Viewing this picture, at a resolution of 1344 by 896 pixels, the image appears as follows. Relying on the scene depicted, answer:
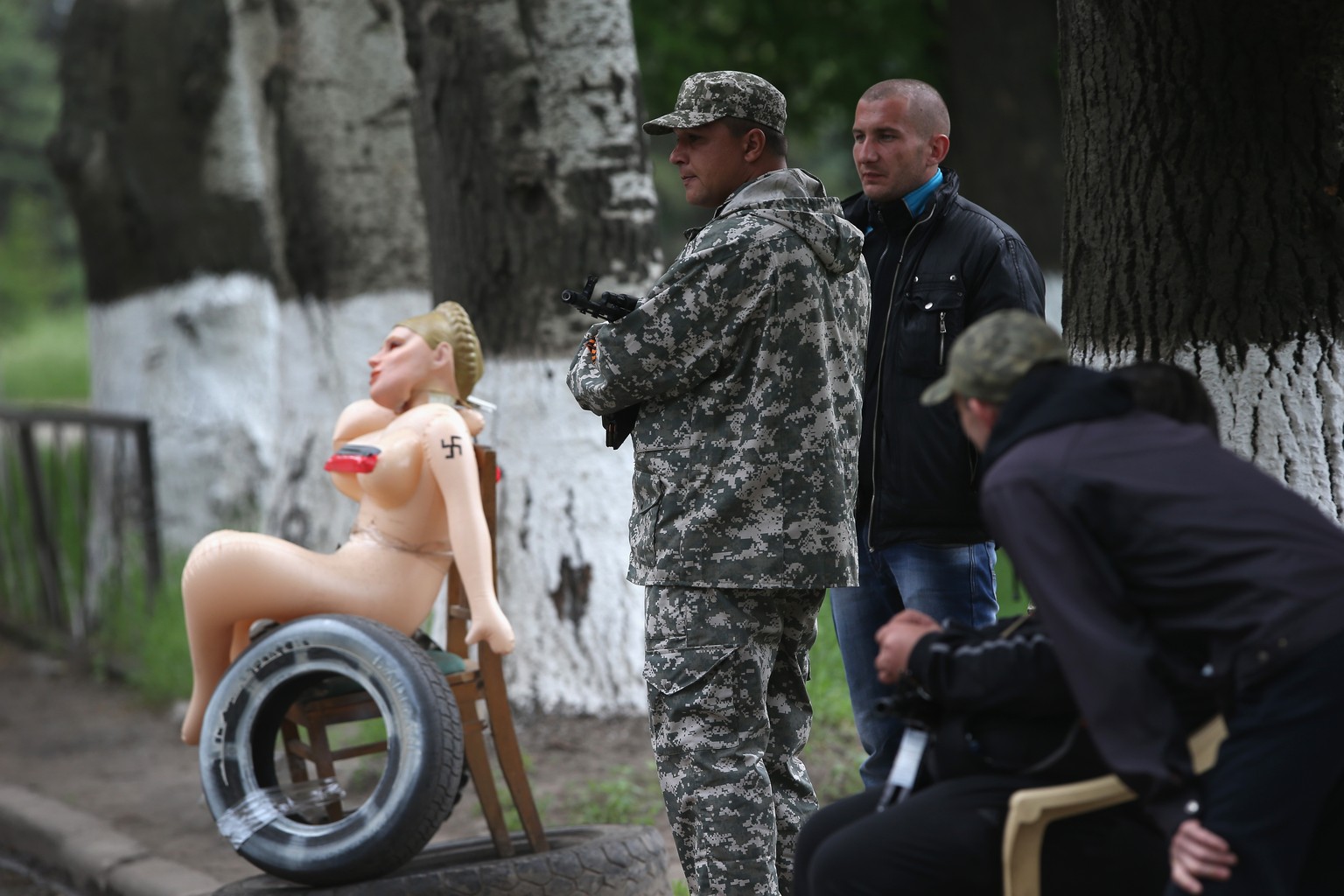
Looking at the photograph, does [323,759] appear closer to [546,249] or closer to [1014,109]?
[546,249]

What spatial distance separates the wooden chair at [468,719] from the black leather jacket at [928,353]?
1.08 m

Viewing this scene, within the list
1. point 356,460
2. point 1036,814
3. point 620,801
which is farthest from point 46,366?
point 1036,814

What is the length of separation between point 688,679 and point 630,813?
211 cm

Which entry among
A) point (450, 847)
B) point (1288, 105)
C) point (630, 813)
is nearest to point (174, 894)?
point (450, 847)

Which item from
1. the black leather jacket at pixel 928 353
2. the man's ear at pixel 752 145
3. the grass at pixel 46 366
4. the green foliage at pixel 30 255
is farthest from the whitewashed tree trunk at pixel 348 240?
the green foliage at pixel 30 255

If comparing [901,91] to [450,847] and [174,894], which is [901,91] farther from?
[174,894]

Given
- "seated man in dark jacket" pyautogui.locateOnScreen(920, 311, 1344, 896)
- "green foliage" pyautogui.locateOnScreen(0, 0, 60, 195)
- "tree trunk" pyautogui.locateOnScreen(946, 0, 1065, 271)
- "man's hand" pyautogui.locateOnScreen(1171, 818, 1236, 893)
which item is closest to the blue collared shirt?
"seated man in dark jacket" pyautogui.locateOnScreen(920, 311, 1344, 896)

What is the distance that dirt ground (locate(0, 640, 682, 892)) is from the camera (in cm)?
553

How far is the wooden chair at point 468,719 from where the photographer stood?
4.11m

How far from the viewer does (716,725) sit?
11.4 ft

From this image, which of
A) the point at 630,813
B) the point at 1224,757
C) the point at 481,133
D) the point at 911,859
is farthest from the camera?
the point at 481,133

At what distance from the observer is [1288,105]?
362 cm

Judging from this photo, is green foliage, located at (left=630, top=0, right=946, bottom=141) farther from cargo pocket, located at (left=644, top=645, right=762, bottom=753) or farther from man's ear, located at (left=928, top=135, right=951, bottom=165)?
cargo pocket, located at (left=644, top=645, right=762, bottom=753)

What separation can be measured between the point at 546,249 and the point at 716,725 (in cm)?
315
